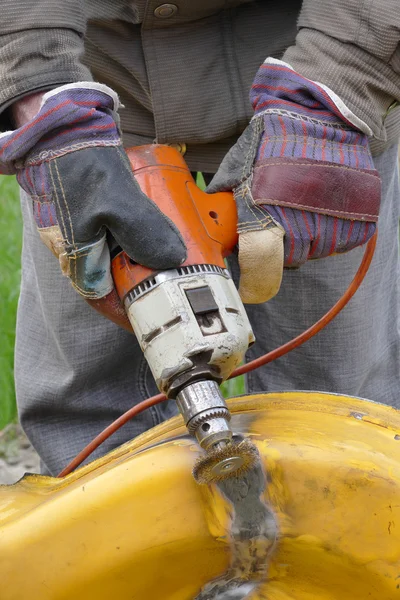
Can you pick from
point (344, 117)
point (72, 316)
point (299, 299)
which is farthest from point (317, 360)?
point (344, 117)

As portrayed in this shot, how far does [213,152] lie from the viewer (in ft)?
5.25

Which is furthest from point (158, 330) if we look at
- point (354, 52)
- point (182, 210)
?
point (354, 52)

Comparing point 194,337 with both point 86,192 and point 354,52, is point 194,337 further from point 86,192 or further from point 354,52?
point 354,52

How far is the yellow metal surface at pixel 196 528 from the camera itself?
917 mm

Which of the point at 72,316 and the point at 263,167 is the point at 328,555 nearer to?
the point at 263,167

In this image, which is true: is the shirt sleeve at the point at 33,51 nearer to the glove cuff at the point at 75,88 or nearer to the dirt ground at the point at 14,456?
the glove cuff at the point at 75,88

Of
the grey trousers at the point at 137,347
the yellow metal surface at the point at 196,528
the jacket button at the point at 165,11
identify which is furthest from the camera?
the grey trousers at the point at 137,347

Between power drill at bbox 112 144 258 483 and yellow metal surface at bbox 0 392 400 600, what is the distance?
0.05 meters

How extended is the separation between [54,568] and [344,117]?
2.44 feet

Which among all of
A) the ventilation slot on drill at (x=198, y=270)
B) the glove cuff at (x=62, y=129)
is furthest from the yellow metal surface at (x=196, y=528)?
the glove cuff at (x=62, y=129)

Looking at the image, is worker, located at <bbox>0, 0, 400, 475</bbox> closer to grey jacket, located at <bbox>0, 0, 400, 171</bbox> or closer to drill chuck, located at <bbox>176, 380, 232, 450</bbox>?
grey jacket, located at <bbox>0, 0, 400, 171</bbox>

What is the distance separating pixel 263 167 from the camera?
116cm

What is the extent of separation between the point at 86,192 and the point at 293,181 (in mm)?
298

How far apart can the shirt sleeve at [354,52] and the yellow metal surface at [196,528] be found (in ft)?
1.78
